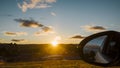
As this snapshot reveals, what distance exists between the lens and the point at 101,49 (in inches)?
162

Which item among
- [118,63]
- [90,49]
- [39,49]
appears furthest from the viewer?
[39,49]

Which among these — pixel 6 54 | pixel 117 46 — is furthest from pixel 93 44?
pixel 6 54

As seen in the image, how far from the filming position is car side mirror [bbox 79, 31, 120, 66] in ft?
10.1

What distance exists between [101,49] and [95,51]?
348 mm

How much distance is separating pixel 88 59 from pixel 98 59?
135mm

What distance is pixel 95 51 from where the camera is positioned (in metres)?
3.79

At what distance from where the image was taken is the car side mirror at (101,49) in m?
3.06

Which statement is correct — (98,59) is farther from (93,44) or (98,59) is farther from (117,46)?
(117,46)

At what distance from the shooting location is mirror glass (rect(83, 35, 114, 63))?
11.7ft

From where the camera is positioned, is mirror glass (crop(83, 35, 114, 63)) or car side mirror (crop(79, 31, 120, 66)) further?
mirror glass (crop(83, 35, 114, 63))

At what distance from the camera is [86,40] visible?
363cm

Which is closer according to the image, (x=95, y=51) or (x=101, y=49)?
A: (x=95, y=51)

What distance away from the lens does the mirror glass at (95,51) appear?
141 inches

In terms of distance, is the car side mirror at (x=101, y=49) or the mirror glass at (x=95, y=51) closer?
the car side mirror at (x=101, y=49)
